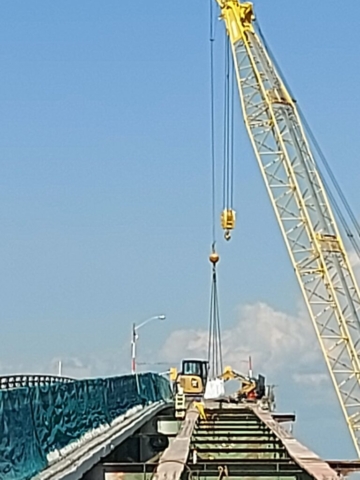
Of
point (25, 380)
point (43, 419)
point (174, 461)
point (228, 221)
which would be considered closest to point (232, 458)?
point (174, 461)

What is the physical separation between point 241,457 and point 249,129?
4403 centimetres

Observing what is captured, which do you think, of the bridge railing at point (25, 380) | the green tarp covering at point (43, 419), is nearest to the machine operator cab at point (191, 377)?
the bridge railing at point (25, 380)

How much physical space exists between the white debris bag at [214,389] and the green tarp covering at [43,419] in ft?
148

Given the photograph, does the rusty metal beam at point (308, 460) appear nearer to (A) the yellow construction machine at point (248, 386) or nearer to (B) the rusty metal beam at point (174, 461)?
(B) the rusty metal beam at point (174, 461)

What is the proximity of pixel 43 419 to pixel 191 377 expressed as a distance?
64231mm

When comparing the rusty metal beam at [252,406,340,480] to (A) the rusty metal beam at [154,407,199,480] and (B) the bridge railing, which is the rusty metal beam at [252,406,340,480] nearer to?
(A) the rusty metal beam at [154,407,199,480]

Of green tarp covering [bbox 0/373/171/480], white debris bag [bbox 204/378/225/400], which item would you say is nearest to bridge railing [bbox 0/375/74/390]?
green tarp covering [bbox 0/373/171/480]

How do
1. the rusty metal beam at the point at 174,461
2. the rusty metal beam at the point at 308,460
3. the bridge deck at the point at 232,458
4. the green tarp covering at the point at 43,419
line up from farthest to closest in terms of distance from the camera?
the bridge deck at the point at 232,458
the rusty metal beam at the point at 174,461
the rusty metal beam at the point at 308,460
the green tarp covering at the point at 43,419

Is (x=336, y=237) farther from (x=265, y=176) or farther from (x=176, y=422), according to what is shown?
(x=176, y=422)

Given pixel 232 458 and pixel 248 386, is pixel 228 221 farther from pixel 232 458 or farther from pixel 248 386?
pixel 232 458

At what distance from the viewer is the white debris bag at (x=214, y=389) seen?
3160 inches

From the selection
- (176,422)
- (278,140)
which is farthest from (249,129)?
(176,422)

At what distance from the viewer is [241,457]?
28031 millimetres

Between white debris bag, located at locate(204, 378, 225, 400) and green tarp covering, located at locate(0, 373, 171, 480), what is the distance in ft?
148
